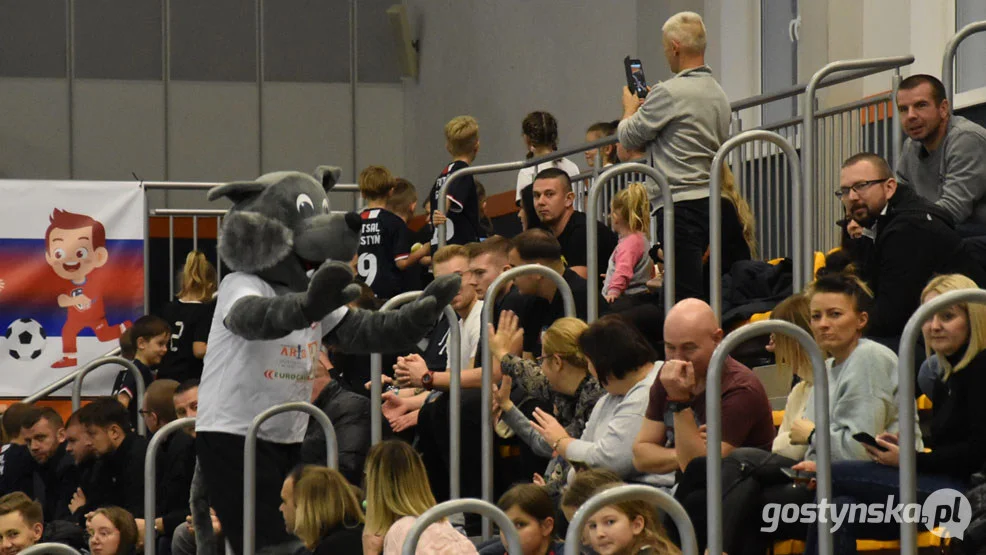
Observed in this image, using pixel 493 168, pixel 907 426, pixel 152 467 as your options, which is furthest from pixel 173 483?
pixel 907 426

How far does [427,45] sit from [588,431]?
11.9 meters

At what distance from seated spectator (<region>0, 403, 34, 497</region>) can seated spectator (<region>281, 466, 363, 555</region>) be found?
12.3 feet

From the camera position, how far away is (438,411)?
6652mm

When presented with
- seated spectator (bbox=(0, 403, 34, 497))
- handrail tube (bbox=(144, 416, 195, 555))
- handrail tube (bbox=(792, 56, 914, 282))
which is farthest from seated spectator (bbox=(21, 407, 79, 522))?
handrail tube (bbox=(792, 56, 914, 282))

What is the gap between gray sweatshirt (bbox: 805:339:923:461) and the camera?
478 centimetres

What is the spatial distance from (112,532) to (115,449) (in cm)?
98

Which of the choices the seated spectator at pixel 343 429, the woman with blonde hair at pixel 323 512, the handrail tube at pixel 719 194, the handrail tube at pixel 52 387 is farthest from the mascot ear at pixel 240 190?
the handrail tube at pixel 52 387

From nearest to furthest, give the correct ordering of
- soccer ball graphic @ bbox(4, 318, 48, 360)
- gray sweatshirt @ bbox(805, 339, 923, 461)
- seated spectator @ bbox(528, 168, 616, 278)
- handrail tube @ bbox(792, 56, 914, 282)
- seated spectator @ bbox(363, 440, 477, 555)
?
gray sweatshirt @ bbox(805, 339, 923, 461) → seated spectator @ bbox(363, 440, 477, 555) → handrail tube @ bbox(792, 56, 914, 282) → seated spectator @ bbox(528, 168, 616, 278) → soccer ball graphic @ bbox(4, 318, 48, 360)

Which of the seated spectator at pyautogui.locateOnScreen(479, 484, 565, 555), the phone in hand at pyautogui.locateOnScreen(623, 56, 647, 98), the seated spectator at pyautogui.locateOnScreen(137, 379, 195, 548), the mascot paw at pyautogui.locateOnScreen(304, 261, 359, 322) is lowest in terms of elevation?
the seated spectator at pyautogui.locateOnScreen(137, 379, 195, 548)

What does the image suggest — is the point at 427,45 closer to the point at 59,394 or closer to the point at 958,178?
the point at 59,394

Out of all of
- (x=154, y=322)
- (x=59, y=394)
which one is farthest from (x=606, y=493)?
(x=59, y=394)

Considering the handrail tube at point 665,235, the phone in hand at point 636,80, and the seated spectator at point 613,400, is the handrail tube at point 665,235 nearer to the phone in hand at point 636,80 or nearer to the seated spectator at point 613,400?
the seated spectator at point 613,400

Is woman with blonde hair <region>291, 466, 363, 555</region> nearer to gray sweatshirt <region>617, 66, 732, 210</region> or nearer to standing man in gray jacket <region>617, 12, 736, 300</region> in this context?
standing man in gray jacket <region>617, 12, 736, 300</region>

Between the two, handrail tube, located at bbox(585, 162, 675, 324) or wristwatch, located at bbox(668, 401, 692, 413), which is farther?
handrail tube, located at bbox(585, 162, 675, 324)
